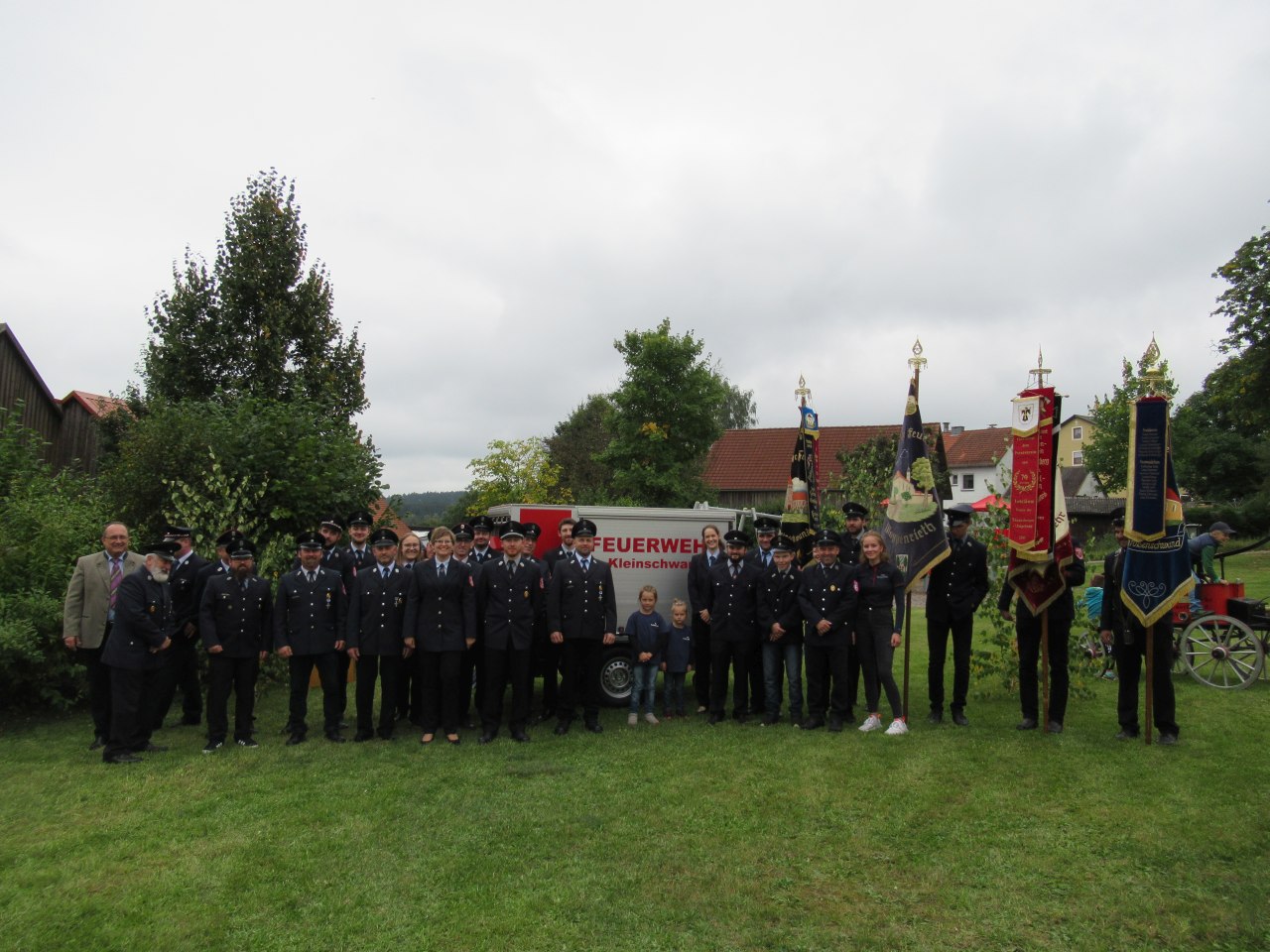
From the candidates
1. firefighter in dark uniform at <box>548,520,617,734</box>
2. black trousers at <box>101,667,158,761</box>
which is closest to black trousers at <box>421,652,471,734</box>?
firefighter in dark uniform at <box>548,520,617,734</box>

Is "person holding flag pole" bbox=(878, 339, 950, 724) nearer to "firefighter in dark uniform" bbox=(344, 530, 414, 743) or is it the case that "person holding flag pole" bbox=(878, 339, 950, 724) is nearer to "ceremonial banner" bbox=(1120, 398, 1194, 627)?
"ceremonial banner" bbox=(1120, 398, 1194, 627)

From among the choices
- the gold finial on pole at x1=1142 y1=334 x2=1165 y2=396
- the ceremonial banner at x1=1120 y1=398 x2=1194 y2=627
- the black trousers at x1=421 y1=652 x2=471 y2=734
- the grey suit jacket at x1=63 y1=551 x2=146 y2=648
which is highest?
the gold finial on pole at x1=1142 y1=334 x2=1165 y2=396

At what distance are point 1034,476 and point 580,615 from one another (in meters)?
4.55

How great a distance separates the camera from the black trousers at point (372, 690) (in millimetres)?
8328

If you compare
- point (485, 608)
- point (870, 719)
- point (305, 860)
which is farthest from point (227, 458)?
point (870, 719)

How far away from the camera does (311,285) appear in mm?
20516

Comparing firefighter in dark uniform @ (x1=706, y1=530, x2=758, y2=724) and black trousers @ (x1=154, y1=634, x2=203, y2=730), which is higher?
firefighter in dark uniform @ (x1=706, y1=530, x2=758, y2=724)

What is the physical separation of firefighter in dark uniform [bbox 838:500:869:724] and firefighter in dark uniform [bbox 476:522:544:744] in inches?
124

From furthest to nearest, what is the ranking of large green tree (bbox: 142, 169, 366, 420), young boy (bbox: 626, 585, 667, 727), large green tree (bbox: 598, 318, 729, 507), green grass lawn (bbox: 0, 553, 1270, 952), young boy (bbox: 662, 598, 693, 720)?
large green tree (bbox: 598, 318, 729, 507), large green tree (bbox: 142, 169, 366, 420), young boy (bbox: 662, 598, 693, 720), young boy (bbox: 626, 585, 667, 727), green grass lawn (bbox: 0, 553, 1270, 952)

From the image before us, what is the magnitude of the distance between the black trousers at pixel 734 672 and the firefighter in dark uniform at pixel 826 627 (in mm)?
677

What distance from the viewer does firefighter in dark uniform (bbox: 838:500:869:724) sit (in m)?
8.47

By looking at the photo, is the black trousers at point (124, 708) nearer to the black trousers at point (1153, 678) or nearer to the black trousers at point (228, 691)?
the black trousers at point (228, 691)

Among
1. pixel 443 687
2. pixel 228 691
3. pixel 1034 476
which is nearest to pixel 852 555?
pixel 1034 476

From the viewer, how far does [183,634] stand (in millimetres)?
8688
